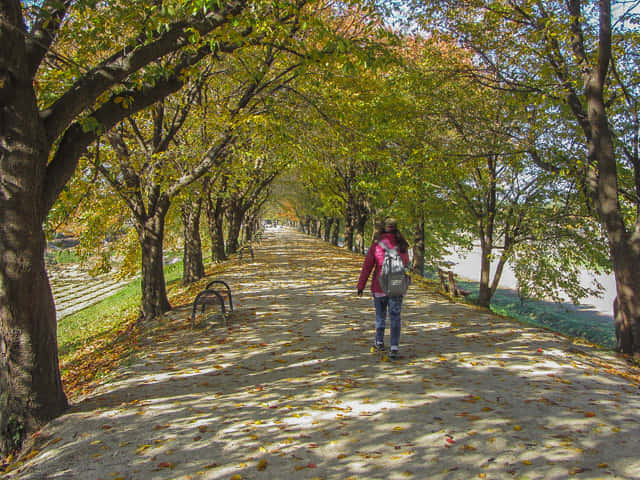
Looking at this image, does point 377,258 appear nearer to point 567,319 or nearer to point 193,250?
point 193,250

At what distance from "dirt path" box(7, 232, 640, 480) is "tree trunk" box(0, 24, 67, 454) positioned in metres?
0.40

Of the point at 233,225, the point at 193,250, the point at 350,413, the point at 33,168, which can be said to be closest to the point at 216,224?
the point at 193,250

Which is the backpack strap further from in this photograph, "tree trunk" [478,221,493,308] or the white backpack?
"tree trunk" [478,221,493,308]

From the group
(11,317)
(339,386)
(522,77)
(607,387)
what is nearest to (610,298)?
(522,77)

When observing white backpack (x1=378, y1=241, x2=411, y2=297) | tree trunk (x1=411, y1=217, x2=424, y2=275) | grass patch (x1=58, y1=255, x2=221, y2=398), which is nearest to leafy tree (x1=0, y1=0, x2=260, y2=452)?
grass patch (x1=58, y1=255, x2=221, y2=398)

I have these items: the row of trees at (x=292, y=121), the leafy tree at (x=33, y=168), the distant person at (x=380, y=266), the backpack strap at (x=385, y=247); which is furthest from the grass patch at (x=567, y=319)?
the leafy tree at (x=33, y=168)

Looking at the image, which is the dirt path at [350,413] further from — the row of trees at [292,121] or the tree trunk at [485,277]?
the tree trunk at [485,277]

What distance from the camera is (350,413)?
438 cm

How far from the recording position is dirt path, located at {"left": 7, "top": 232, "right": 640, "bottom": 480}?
3.44 m

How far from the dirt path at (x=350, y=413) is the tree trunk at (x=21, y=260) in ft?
1.31

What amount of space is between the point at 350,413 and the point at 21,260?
3.91 m

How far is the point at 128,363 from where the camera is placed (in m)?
6.55

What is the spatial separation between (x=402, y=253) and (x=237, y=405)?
306cm

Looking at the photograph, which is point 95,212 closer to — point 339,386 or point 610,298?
point 339,386
